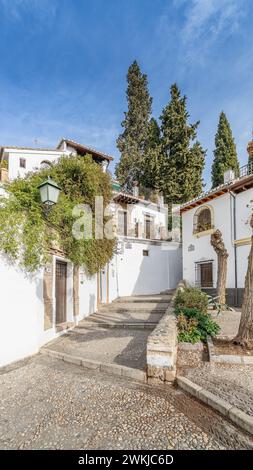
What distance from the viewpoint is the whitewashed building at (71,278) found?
5906 mm

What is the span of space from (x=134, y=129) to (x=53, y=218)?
78.9 ft

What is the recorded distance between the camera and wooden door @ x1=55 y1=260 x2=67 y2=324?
8.35 metres

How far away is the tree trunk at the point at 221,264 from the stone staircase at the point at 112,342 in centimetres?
298

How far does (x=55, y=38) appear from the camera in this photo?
9227mm

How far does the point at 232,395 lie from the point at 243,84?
9.57 meters

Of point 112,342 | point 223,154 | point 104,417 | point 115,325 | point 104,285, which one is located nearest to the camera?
point 104,417

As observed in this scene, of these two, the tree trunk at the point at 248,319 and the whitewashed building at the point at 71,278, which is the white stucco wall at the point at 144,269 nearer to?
the whitewashed building at the point at 71,278

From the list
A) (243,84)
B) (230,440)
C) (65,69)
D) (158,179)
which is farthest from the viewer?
(158,179)

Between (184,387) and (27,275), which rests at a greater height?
(27,275)

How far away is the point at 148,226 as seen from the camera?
2041 centimetres

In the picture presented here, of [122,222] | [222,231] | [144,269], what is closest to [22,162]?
[122,222]

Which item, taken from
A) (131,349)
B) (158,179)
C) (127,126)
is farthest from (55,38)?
(127,126)

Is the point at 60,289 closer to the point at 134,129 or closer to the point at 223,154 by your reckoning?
the point at 223,154

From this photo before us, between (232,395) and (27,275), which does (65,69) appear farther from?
(232,395)
